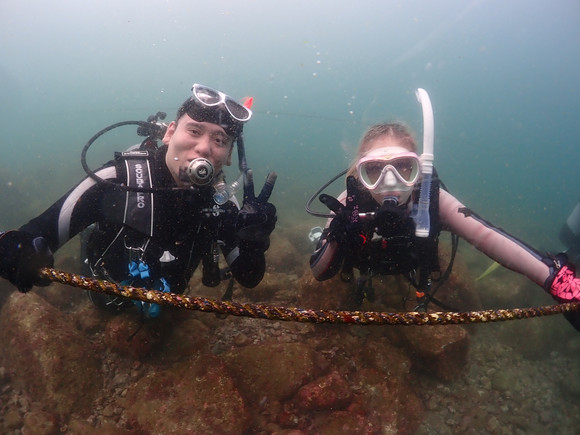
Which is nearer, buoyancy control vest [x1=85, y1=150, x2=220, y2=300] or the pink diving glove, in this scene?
the pink diving glove

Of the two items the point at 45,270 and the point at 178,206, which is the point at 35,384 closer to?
the point at 178,206

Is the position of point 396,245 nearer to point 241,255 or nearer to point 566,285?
point 566,285

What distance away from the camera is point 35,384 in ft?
11.6

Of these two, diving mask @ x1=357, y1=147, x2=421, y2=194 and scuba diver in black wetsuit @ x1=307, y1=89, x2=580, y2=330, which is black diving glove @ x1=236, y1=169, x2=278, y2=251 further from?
diving mask @ x1=357, y1=147, x2=421, y2=194

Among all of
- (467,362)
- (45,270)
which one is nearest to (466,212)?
(467,362)

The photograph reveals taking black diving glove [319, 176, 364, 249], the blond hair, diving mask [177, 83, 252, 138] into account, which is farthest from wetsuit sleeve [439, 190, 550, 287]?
diving mask [177, 83, 252, 138]

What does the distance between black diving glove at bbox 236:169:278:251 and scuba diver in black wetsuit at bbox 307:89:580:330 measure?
68 centimetres

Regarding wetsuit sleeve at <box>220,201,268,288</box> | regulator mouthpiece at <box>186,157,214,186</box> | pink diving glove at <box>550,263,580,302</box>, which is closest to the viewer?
pink diving glove at <box>550,263,580,302</box>

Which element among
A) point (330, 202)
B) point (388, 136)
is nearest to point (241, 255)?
point (330, 202)

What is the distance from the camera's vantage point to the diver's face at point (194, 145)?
3.17 meters

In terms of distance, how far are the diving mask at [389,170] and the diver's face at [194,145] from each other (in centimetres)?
155

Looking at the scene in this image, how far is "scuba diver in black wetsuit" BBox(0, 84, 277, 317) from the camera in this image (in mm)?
3027

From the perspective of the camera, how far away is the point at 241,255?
3.31 metres

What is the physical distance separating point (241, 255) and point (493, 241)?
2683 mm
